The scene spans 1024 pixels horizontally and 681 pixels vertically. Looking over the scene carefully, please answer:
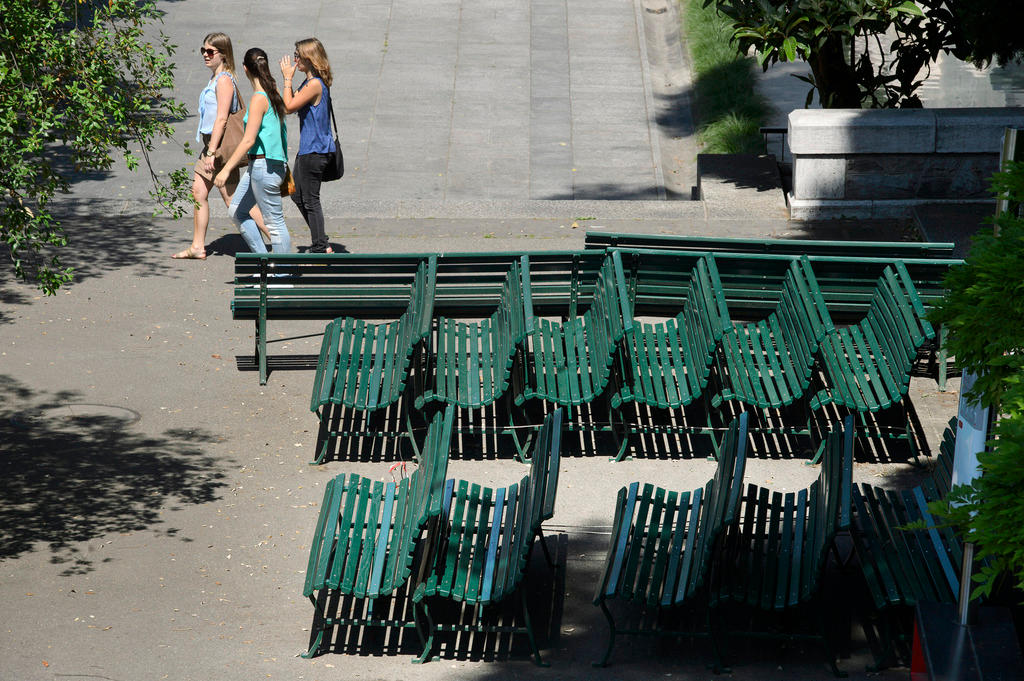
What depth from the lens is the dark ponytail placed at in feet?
33.4

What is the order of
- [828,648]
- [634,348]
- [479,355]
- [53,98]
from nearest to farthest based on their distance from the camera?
[828,648]
[53,98]
[634,348]
[479,355]

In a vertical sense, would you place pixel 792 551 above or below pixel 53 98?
below

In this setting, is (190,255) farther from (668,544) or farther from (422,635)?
(668,544)

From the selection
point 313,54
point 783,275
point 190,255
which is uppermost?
point 313,54

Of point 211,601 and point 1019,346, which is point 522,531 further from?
point 1019,346

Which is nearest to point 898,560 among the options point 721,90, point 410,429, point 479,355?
point 410,429

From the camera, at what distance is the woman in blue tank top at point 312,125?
10555mm

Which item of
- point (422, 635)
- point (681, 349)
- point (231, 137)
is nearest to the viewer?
point (422, 635)

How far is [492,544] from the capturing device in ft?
21.0

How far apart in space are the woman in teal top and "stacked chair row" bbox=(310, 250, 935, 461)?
1893 millimetres

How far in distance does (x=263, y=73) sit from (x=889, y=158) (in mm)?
5945

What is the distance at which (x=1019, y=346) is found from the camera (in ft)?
13.3

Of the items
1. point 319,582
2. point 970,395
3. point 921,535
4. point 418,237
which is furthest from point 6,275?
point 970,395

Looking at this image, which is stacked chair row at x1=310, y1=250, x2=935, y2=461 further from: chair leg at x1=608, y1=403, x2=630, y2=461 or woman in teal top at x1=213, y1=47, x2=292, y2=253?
woman in teal top at x1=213, y1=47, x2=292, y2=253
